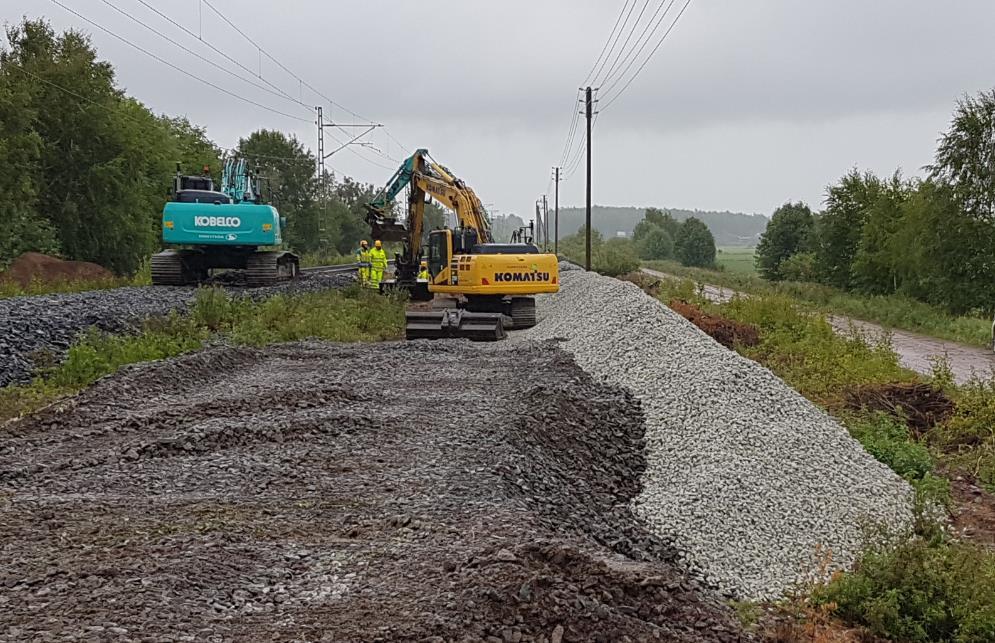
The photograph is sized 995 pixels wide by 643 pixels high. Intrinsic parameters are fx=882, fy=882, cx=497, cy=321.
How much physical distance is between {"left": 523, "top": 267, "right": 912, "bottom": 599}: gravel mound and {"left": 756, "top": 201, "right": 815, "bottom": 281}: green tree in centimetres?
5188

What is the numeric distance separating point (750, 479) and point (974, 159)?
28.9 metres

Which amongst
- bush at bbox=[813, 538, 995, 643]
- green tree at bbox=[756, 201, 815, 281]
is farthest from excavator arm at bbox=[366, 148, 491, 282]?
green tree at bbox=[756, 201, 815, 281]

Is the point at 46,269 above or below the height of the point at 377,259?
below

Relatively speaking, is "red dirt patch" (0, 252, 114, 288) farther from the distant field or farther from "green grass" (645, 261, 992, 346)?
the distant field

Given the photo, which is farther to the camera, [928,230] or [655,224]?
[655,224]

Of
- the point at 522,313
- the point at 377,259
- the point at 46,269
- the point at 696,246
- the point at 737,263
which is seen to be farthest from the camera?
the point at 737,263

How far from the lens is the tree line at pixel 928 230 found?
30.5 meters

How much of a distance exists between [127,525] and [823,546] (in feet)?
14.8

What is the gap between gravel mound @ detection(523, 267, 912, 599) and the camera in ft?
18.8

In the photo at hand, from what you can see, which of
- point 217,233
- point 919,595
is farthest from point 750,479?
point 217,233

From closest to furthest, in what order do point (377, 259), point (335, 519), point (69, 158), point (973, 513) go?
point (335, 519) < point (973, 513) < point (377, 259) < point (69, 158)

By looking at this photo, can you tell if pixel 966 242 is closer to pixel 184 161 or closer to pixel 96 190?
pixel 96 190

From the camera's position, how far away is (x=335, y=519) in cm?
564

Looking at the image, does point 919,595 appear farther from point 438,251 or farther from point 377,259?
point 377,259
